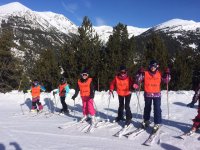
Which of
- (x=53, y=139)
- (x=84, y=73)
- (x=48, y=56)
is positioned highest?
(x=48, y=56)

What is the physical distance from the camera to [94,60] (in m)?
32.9

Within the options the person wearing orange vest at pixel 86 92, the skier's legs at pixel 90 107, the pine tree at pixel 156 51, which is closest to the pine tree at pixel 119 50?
the pine tree at pixel 156 51

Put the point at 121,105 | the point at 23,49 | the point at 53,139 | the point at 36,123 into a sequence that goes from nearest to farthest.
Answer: the point at 53,139
the point at 121,105
the point at 36,123
the point at 23,49

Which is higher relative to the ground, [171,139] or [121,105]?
[121,105]

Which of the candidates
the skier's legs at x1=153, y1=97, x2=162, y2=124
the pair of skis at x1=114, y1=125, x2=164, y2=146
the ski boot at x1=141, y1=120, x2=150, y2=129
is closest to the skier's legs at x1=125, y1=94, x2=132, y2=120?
the pair of skis at x1=114, y1=125, x2=164, y2=146

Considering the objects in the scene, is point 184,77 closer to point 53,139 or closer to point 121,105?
point 121,105

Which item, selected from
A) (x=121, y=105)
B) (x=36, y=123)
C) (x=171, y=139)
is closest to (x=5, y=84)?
(x=36, y=123)

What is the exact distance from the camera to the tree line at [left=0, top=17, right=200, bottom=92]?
106ft

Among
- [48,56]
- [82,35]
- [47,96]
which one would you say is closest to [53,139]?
[47,96]

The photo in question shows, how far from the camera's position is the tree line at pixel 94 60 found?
32375 mm

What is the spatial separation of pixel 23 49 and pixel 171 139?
3241cm

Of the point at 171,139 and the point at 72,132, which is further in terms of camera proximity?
the point at 72,132

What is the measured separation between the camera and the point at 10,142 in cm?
887

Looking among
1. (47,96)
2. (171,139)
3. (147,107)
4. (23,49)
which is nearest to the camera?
(171,139)
